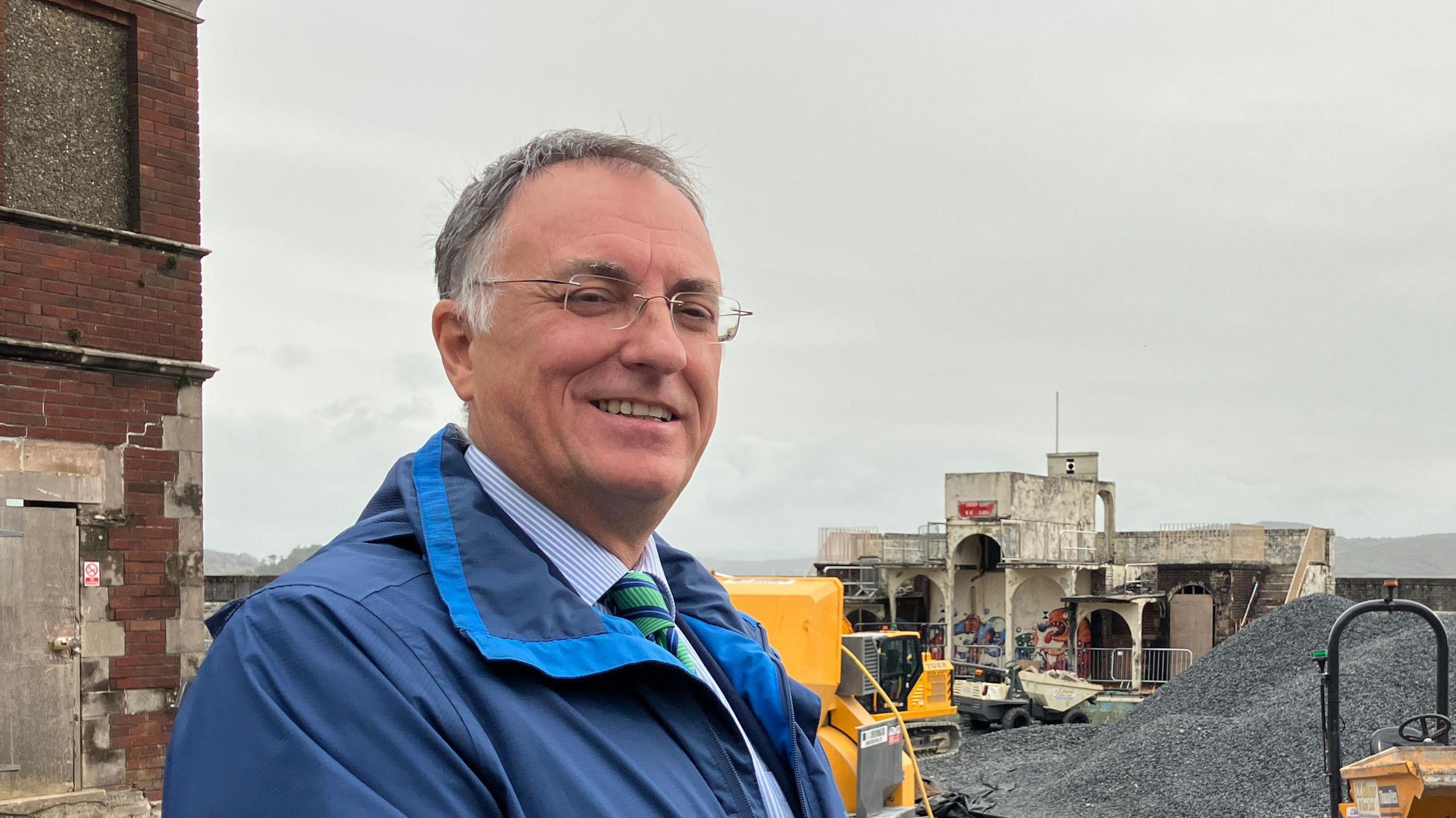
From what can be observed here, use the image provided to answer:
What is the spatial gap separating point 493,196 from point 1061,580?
44.3 meters

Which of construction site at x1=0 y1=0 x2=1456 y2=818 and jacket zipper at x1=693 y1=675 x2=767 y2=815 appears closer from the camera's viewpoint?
jacket zipper at x1=693 y1=675 x2=767 y2=815

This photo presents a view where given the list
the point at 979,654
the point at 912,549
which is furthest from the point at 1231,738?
the point at 912,549

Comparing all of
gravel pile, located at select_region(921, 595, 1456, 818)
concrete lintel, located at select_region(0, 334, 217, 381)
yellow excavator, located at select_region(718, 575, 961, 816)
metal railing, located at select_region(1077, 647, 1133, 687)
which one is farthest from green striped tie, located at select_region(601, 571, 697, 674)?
metal railing, located at select_region(1077, 647, 1133, 687)

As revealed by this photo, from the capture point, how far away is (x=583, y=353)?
1.94 m

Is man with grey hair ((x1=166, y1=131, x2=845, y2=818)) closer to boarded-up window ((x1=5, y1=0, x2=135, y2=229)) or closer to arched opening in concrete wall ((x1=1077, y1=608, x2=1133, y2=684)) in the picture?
boarded-up window ((x1=5, y1=0, x2=135, y2=229))

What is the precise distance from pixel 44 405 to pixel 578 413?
9.74m

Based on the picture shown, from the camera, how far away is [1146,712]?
2522cm

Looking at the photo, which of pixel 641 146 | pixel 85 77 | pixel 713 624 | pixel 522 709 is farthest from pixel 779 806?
pixel 85 77

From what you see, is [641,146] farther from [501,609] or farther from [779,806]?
[779,806]

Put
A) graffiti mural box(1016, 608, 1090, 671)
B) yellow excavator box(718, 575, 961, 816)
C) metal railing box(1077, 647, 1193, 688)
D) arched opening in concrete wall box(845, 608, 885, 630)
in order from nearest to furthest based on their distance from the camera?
yellow excavator box(718, 575, 961, 816)
metal railing box(1077, 647, 1193, 688)
graffiti mural box(1016, 608, 1090, 671)
arched opening in concrete wall box(845, 608, 885, 630)

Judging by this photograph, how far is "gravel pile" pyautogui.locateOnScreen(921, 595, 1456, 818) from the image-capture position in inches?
714

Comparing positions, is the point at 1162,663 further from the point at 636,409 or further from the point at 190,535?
the point at 636,409

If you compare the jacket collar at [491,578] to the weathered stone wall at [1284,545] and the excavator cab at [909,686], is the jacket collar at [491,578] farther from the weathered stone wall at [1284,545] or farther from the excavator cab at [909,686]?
the weathered stone wall at [1284,545]

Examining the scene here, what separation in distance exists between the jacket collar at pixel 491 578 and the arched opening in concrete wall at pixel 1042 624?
4293cm
